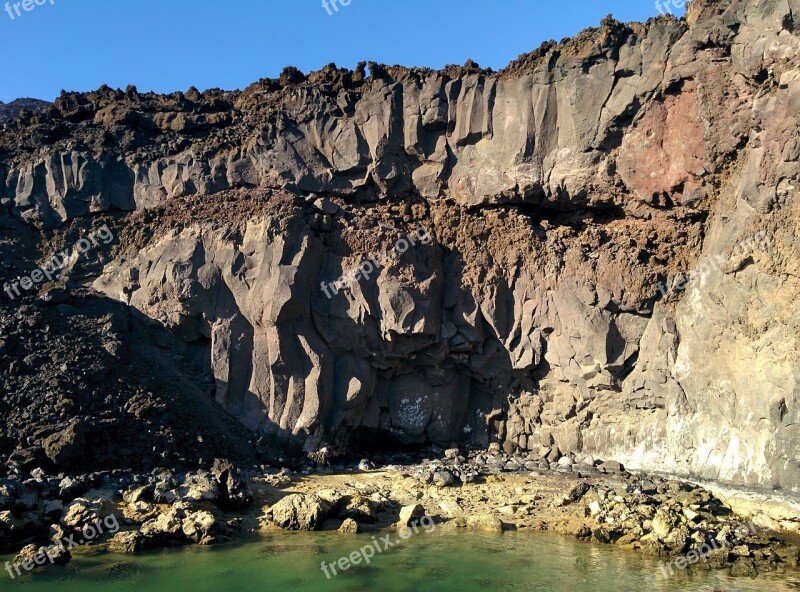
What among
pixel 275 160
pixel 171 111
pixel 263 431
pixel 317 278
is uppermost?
pixel 171 111

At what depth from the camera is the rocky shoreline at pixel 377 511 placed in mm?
12812

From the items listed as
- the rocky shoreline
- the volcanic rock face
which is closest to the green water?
the rocky shoreline

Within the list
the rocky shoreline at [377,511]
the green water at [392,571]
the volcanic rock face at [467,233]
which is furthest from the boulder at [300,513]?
the volcanic rock face at [467,233]

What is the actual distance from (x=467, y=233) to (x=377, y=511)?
1067 centimetres

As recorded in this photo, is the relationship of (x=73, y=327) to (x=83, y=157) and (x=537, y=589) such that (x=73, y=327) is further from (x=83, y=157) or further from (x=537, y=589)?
(x=537, y=589)

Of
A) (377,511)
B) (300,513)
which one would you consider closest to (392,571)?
(300,513)

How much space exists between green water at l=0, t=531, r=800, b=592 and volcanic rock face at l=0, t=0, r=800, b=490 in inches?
243

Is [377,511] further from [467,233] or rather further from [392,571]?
[467,233]

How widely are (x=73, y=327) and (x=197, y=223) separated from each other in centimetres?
538

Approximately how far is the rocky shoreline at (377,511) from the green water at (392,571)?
0.56m

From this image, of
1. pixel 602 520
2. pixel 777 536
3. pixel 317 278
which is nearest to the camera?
pixel 777 536

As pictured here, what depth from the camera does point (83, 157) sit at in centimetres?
2478

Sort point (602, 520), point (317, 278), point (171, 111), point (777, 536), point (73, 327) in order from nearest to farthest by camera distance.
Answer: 1. point (777, 536)
2. point (602, 520)
3. point (73, 327)
4. point (317, 278)
5. point (171, 111)

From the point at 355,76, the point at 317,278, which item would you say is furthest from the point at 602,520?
the point at 355,76
